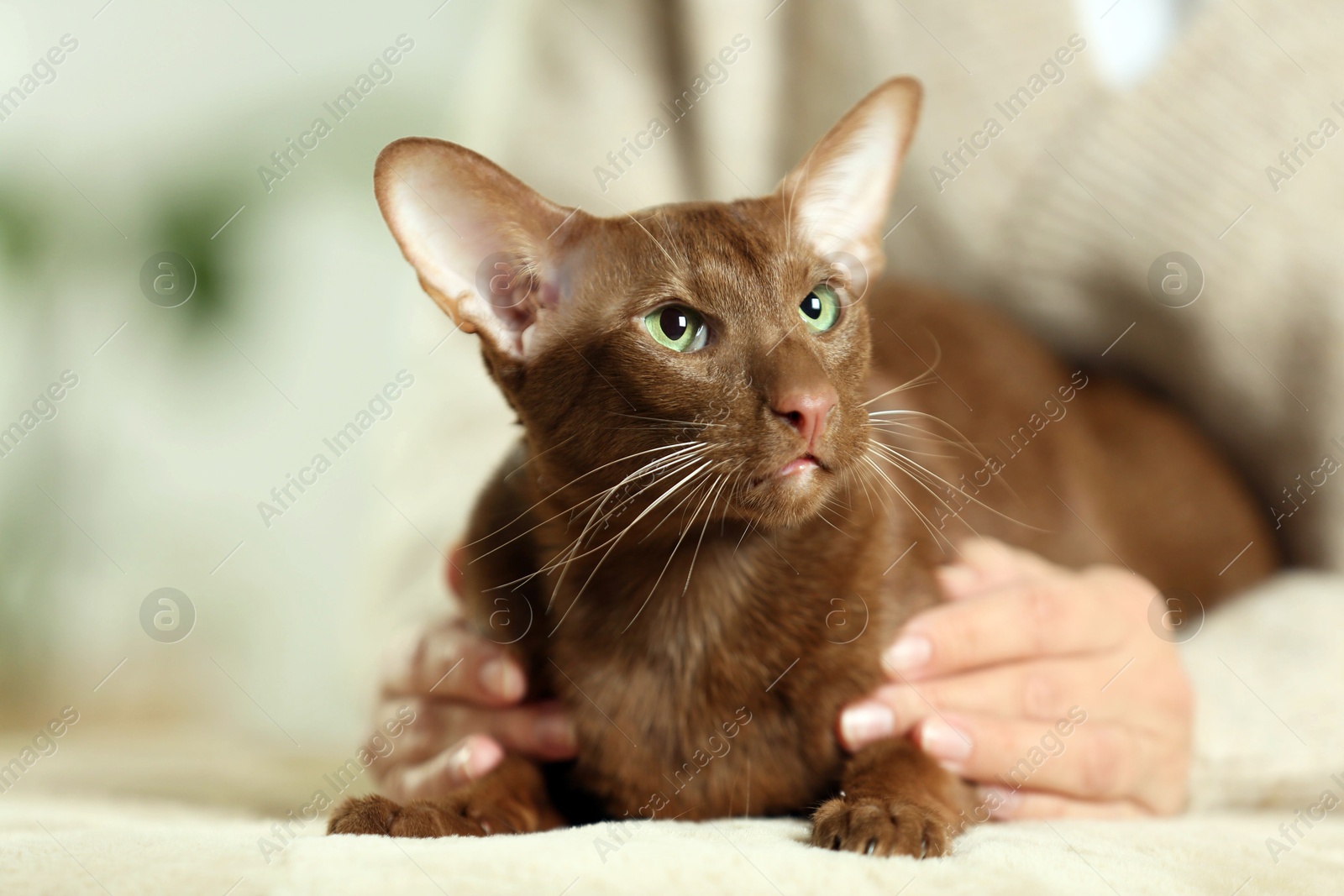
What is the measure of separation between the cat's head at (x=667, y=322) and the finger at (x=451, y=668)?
29cm

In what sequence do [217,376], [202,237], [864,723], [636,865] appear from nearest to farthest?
1. [636,865]
2. [864,723]
3. [202,237]
4. [217,376]

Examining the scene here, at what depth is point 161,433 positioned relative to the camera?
10.0 ft

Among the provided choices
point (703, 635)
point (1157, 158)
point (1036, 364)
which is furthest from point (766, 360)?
point (1157, 158)

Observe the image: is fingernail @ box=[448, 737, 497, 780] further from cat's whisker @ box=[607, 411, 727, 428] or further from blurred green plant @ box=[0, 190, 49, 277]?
blurred green plant @ box=[0, 190, 49, 277]

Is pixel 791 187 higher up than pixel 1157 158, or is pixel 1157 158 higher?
pixel 791 187

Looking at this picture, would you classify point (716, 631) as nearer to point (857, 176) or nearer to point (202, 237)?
point (857, 176)

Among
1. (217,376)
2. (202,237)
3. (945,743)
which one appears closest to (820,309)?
(945,743)

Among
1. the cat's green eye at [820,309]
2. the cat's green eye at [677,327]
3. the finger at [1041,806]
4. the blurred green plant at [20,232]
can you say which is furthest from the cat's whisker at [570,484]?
the blurred green plant at [20,232]

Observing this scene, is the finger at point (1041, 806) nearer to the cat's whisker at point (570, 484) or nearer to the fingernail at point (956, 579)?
the fingernail at point (956, 579)

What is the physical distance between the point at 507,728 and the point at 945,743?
527 mm

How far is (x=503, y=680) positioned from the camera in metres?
1.25

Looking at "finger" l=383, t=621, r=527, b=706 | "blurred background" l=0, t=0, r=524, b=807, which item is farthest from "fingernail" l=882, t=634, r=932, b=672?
"blurred background" l=0, t=0, r=524, b=807

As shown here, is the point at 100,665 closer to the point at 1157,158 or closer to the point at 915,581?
the point at 915,581

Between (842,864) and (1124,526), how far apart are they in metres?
1.32
